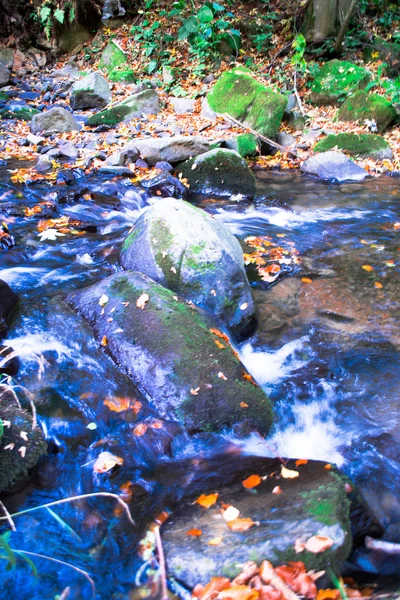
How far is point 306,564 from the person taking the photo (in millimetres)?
2174

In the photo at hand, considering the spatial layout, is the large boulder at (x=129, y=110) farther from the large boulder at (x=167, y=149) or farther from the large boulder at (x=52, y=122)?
the large boulder at (x=167, y=149)

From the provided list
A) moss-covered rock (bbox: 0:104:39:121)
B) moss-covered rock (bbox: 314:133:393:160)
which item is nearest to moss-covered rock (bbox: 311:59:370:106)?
moss-covered rock (bbox: 314:133:393:160)

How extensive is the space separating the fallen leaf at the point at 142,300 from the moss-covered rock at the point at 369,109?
9.15 meters

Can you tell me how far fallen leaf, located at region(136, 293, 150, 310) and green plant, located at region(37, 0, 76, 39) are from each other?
50.2 feet

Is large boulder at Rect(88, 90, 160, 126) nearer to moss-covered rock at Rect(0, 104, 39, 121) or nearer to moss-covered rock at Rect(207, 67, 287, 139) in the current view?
moss-covered rock at Rect(207, 67, 287, 139)

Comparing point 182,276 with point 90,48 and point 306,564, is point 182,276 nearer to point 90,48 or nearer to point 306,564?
point 306,564

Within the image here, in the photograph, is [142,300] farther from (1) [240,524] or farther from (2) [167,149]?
(2) [167,149]

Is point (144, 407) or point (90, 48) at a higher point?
Result: point (90, 48)

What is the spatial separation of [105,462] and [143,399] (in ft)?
1.91

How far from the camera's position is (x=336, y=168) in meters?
9.09

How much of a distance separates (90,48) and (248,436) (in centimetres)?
1713

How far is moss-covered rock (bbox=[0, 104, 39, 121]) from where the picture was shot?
1167cm

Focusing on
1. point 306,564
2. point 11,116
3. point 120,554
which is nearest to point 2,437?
point 120,554

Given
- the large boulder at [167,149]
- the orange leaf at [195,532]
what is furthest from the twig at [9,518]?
the large boulder at [167,149]
